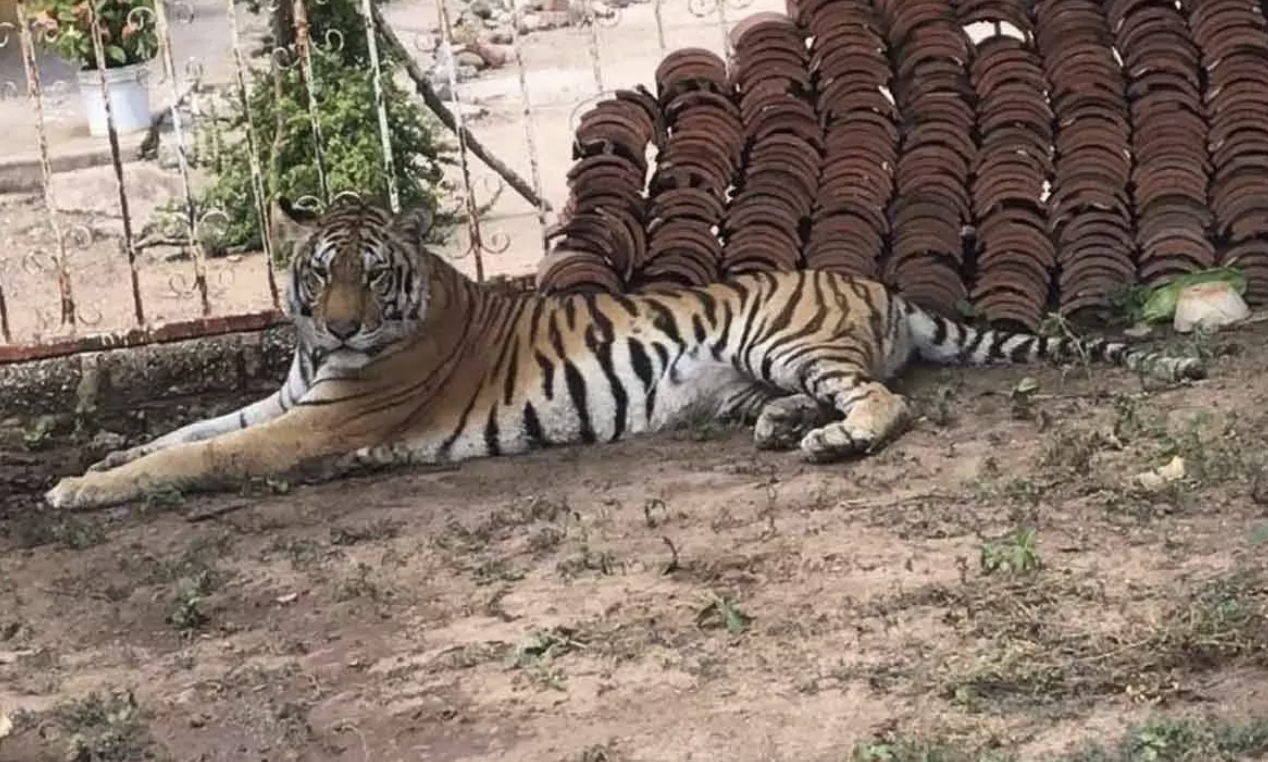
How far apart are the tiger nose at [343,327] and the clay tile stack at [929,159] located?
1957 mm

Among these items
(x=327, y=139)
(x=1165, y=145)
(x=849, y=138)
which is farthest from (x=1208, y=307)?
(x=327, y=139)

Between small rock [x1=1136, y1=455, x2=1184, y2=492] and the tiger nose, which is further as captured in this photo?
the tiger nose

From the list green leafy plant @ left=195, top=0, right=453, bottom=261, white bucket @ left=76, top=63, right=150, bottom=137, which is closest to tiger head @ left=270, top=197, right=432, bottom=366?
green leafy plant @ left=195, top=0, right=453, bottom=261

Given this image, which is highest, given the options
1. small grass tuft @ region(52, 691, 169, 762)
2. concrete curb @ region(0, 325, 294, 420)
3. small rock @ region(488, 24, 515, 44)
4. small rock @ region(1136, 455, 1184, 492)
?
small rock @ region(488, 24, 515, 44)

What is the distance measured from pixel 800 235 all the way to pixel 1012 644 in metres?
3.21

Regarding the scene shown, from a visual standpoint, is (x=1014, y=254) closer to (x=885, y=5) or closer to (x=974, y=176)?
(x=974, y=176)

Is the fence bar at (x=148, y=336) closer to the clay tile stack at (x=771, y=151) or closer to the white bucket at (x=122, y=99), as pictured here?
the clay tile stack at (x=771, y=151)

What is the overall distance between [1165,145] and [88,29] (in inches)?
237

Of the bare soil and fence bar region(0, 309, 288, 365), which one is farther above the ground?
fence bar region(0, 309, 288, 365)

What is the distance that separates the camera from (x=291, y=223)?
7320 millimetres

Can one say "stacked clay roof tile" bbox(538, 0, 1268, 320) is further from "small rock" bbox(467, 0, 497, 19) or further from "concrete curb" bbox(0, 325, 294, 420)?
"small rock" bbox(467, 0, 497, 19)

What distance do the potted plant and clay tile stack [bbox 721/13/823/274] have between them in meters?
4.35

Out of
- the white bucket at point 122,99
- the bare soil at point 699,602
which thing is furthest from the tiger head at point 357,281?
the white bucket at point 122,99

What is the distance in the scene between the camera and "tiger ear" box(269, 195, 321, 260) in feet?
23.9
